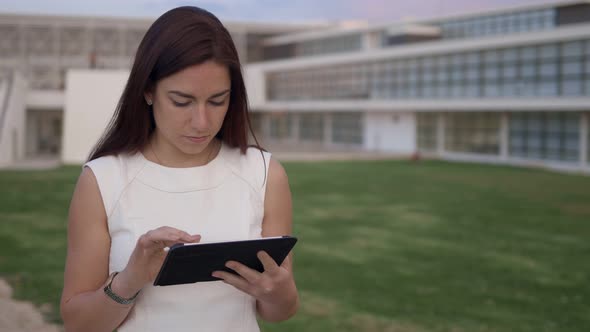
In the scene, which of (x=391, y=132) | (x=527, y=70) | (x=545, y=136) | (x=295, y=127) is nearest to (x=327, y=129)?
(x=295, y=127)

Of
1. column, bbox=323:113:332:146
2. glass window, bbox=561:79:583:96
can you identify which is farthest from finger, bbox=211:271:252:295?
column, bbox=323:113:332:146

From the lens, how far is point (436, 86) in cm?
3575

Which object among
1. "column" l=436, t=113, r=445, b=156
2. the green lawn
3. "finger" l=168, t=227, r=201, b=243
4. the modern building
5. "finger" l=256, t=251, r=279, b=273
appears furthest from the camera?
"column" l=436, t=113, r=445, b=156

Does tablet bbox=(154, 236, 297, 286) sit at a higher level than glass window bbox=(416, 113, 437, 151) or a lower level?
lower

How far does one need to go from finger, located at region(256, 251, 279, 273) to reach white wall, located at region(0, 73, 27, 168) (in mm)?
26658

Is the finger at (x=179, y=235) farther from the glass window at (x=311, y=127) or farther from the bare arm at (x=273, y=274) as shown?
the glass window at (x=311, y=127)

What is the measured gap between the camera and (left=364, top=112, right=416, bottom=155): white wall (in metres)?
38.2

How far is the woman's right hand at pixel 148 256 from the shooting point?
153cm

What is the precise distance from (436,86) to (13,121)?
19578mm

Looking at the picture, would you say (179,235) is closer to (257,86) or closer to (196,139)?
(196,139)

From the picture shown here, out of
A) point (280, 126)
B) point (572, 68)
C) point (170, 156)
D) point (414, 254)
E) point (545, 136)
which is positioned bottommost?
point (414, 254)

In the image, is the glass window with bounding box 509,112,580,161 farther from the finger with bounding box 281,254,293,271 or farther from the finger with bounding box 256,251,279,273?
the finger with bounding box 256,251,279,273

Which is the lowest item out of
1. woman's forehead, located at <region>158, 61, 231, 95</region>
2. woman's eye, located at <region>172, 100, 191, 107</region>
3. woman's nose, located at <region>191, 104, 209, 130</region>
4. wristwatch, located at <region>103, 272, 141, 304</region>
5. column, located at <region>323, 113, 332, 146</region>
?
wristwatch, located at <region>103, 272, 141, 304</region>

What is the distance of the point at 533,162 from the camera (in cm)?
3048
